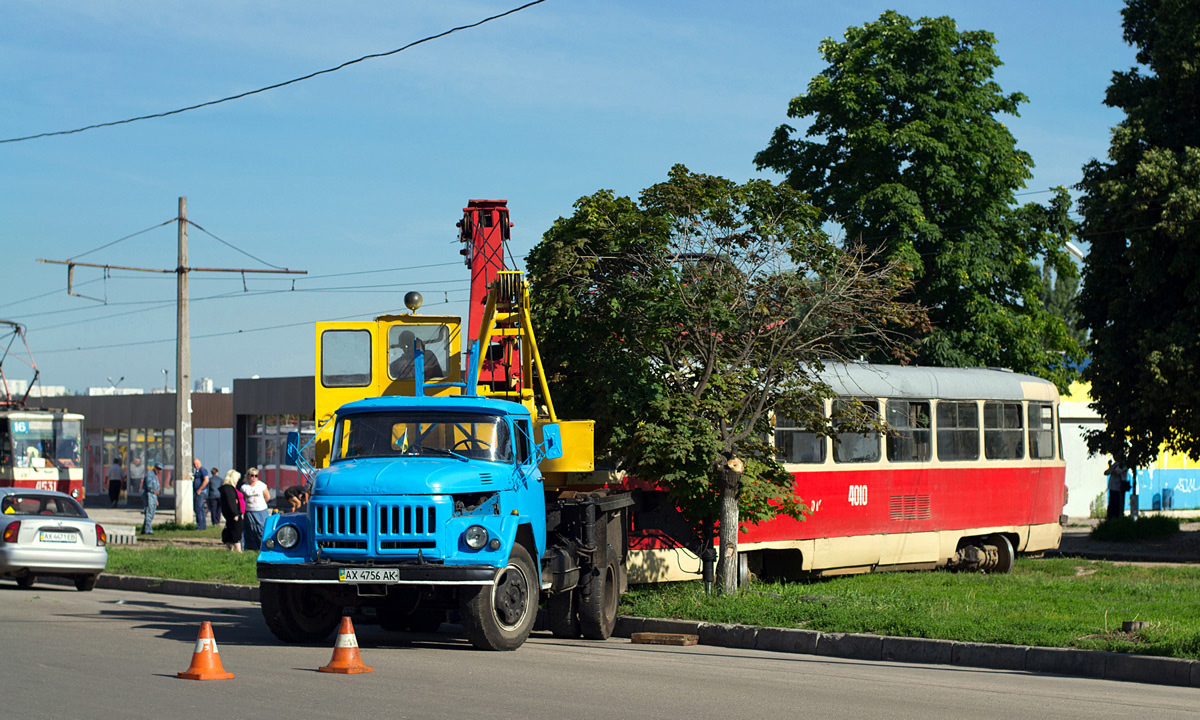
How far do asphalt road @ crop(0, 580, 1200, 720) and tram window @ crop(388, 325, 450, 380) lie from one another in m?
3.10

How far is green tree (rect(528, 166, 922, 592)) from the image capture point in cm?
1466

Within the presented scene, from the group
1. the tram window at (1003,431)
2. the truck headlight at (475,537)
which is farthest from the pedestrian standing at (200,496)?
the truck headlight at (475,537)

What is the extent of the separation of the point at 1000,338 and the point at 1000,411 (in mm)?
11876

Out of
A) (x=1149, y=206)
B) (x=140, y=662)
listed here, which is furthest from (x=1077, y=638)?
(x=1149, y=206)

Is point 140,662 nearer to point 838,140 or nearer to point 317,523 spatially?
point 317,523

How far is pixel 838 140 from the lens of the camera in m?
33.9

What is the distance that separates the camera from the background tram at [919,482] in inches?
711

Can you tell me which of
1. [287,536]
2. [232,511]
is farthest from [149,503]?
[287,536]

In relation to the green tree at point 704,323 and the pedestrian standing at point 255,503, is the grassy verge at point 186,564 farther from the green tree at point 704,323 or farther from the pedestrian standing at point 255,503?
the green tree at point 704,323

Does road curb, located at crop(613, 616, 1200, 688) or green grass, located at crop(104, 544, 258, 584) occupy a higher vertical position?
green grass, located at crop(104, 544, 258, 584)

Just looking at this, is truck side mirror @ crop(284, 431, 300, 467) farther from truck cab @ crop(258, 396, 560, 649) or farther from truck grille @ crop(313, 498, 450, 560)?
truck grille @ crop(313, 498, 450, 560)

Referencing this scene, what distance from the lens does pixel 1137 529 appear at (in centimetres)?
2806

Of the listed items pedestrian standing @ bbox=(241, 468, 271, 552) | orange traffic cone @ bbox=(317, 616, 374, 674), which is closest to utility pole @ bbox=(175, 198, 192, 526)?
pedestrian standing @ bbox=(241, 468, 271, 552)

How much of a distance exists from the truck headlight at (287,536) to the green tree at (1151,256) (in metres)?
18.9
